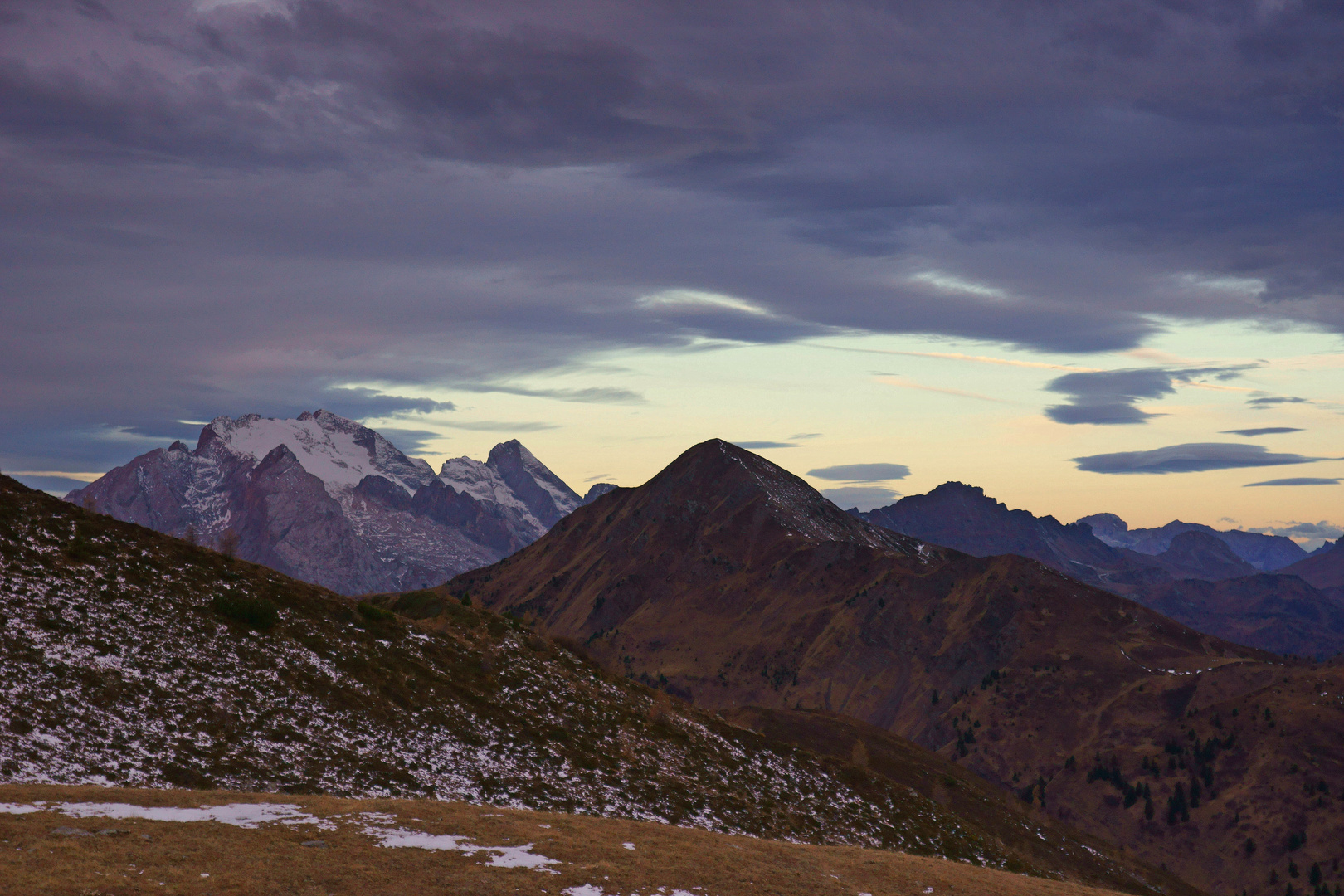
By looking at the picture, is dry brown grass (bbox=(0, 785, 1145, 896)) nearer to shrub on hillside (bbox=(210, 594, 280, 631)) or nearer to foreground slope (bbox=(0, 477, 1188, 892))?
foreground slope (bbox=(0, 477, 1188, 892))

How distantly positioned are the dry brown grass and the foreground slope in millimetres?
7374

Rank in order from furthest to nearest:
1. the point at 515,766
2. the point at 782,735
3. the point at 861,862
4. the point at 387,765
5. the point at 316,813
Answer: the point at 782,735 < the point at 515,766 < the point at 387,765 < the point at 861,862 < the point at 316,813

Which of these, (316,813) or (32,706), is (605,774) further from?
(32,706)

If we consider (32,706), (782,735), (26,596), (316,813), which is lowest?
(782,735)

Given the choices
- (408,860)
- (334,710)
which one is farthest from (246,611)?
(408,860)

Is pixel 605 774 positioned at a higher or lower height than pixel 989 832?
higher

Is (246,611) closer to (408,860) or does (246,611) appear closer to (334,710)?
(334,710)

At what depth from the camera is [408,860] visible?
33.4 meters

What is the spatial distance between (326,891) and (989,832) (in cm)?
8070

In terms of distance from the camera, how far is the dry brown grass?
2867 centimetres

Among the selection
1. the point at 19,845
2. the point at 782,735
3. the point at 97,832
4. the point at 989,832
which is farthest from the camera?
the point at 782,735

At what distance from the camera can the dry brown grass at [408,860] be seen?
28672 millimetres

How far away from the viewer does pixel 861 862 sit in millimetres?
43750

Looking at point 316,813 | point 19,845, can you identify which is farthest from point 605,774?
point 19,845
